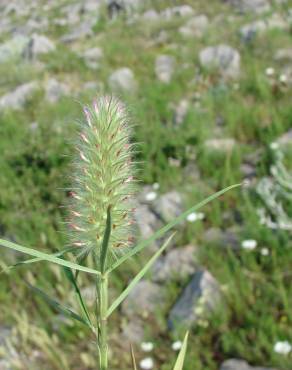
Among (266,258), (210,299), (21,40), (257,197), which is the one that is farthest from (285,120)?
(21,40)

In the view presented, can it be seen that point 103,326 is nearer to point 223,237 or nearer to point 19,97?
point 223,237

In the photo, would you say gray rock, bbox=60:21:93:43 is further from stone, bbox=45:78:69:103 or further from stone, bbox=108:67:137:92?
stone, bbox=108:67:137:92

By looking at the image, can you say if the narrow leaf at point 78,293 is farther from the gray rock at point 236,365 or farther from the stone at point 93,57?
the stone at point 93,57

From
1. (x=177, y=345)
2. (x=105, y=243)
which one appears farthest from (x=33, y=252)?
(x=177, y=345)

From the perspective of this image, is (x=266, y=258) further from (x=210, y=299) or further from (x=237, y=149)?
(x=237, y=149)

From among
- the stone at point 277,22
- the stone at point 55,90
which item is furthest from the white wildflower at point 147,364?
the stone at point 277,22
